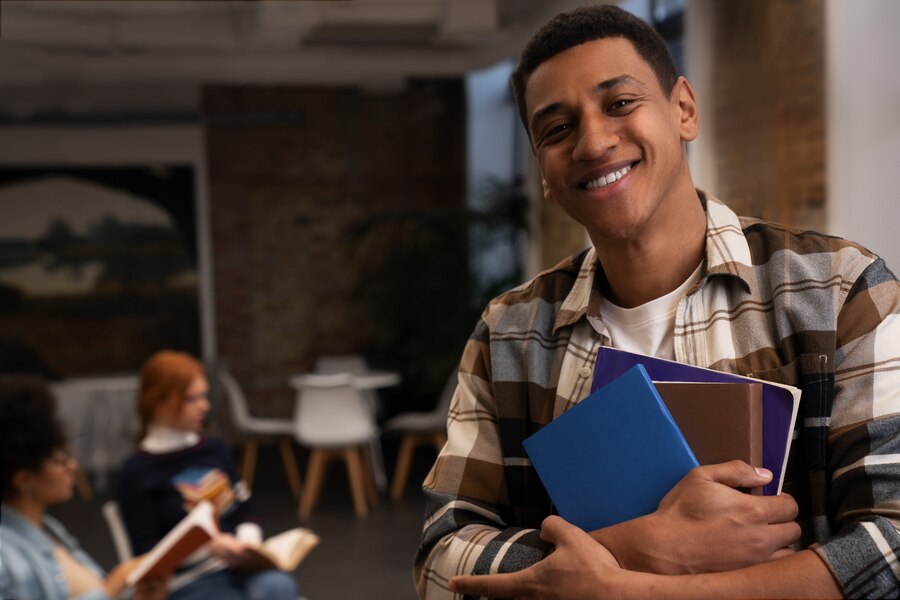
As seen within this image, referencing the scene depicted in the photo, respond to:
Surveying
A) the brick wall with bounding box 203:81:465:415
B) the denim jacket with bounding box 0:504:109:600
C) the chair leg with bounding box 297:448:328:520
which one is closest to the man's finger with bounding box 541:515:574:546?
the denim jacket with bounding box 0:504:109:600

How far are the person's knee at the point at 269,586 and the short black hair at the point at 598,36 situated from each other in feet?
7.60

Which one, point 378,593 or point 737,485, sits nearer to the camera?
point 737,485

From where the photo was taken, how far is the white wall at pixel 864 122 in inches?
116

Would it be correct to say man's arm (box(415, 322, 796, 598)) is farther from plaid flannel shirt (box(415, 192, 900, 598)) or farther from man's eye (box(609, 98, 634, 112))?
man's eye (box(609, 98, 634, 112))

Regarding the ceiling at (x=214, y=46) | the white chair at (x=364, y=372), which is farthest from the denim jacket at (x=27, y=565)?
the white chair at (x=364, y=372)

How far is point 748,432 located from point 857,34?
2.66 metres

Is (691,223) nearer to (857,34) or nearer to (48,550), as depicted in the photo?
(48,550)

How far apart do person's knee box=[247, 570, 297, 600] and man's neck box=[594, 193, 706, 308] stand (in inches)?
88.6

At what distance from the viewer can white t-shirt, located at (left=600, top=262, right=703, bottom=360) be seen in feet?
3.66

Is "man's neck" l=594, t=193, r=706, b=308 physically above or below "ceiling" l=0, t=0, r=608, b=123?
below

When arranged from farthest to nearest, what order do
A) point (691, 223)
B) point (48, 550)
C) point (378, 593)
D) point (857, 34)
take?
point (378, 593) < point (857, 34) < point (48, 550) < point (691, 223)

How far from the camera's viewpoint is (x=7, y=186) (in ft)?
26.9

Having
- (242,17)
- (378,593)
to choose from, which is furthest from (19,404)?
(242,17)

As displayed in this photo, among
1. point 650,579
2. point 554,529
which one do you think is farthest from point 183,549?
point 650,579
